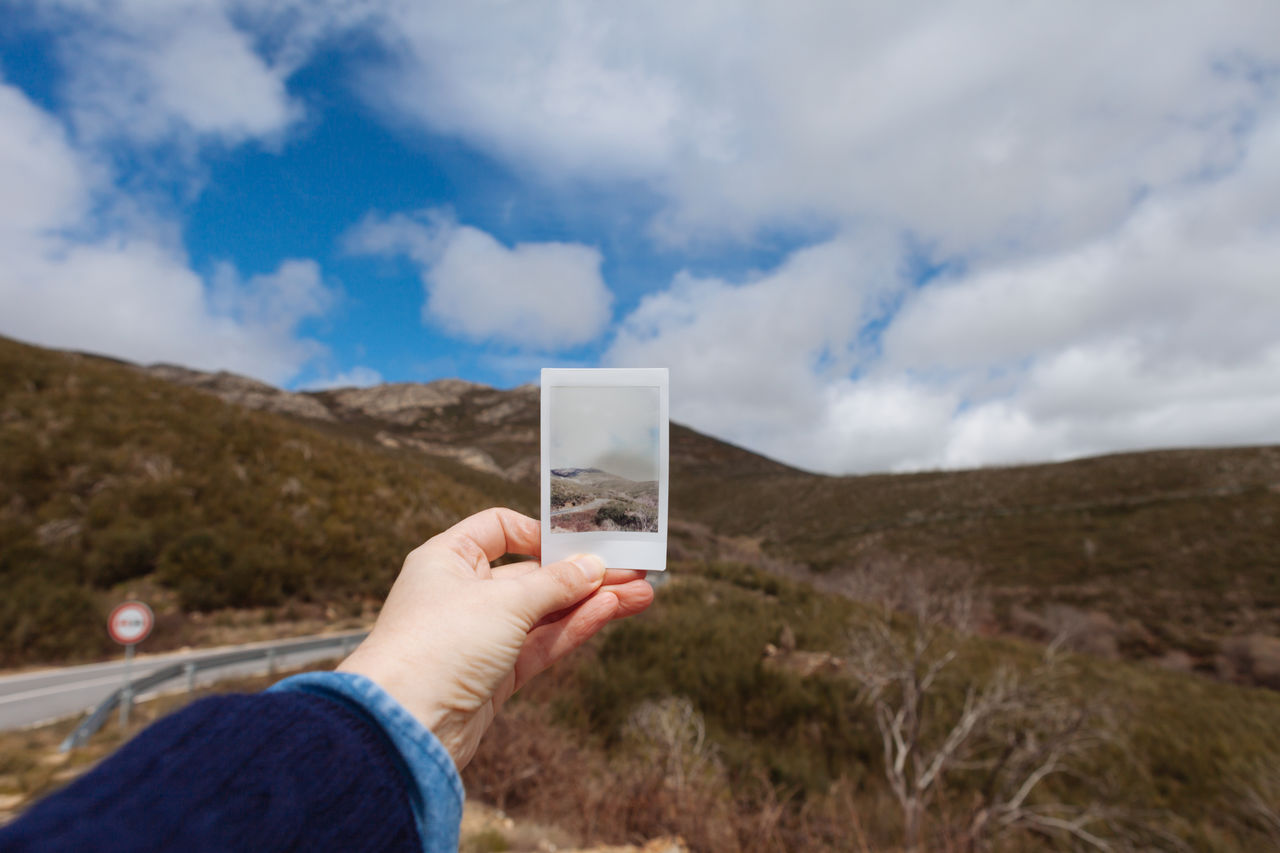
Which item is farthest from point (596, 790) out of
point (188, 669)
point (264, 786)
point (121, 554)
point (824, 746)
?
point (121, 554)

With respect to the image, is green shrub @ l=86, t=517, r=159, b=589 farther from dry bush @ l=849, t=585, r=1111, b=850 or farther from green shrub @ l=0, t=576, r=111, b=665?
dry bush @ l=849, t=585, r=1111, b=850

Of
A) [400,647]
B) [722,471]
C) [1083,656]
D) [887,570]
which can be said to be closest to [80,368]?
A: [400,647]

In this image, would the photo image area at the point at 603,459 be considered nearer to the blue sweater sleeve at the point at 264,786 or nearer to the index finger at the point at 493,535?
the index finger at the point at 493,535

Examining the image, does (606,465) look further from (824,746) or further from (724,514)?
(724,514)

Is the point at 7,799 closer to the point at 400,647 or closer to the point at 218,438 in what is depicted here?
the point at 400,647

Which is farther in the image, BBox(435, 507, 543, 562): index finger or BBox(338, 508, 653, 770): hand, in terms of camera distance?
BBox(435, 507, 543, 562): index finger

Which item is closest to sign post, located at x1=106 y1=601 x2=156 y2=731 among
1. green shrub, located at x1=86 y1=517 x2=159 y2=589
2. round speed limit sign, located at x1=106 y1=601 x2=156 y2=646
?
round speed limit sign, located at x1=106 y1=601 x2=156 y2=646
